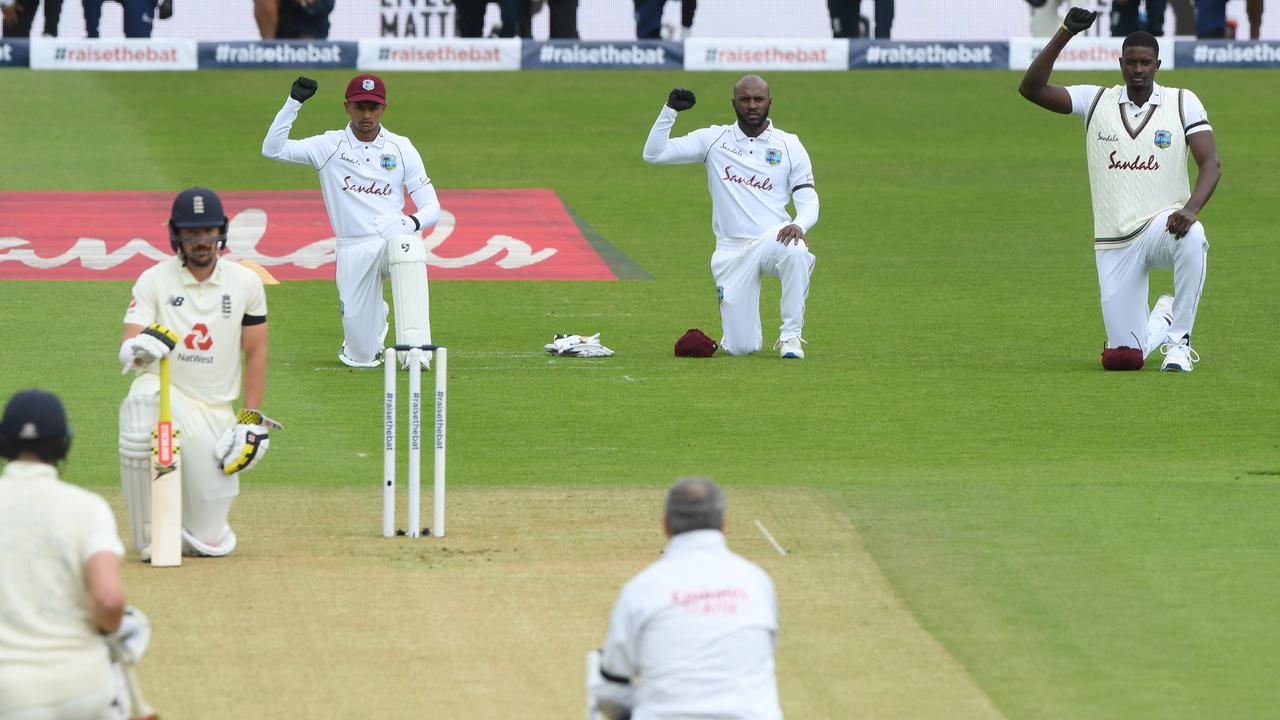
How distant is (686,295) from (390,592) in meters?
10.6

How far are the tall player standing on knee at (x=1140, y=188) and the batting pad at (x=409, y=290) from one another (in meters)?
4.39

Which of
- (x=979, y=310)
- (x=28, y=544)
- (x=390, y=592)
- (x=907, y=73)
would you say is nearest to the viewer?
(x=28, y=544)

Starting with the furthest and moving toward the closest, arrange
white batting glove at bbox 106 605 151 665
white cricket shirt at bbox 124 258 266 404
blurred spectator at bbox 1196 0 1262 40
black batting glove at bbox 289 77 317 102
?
blurred spectator at bbox 1196 0 1262 40
black batting glove at bbox 289 77 317 102
white cricket shirt at bbox 124 258 266 404
white batting glove at bbox 106 605 151 665

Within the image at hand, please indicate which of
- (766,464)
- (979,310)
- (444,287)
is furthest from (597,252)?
(766,464)

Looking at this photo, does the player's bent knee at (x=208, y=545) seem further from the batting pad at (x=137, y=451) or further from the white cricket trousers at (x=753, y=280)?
the white cricket trousers at (x=753, y=280)

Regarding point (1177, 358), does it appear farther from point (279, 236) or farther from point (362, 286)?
point (279, 236)

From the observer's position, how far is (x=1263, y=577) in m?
9.34

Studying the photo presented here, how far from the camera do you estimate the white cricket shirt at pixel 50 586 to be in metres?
5.70

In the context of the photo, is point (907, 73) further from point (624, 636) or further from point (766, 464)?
point (624, 636)

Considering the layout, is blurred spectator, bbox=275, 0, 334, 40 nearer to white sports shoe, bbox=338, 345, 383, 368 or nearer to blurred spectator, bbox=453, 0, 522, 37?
blurred spectator, bbox=453, 0, 522, 37

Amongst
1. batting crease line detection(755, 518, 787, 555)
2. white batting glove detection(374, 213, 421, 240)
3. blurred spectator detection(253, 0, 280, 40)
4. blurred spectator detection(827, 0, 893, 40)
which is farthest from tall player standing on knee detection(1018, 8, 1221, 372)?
blurred spectator detection(253, 0, 280, 40)

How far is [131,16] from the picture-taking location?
29203mm

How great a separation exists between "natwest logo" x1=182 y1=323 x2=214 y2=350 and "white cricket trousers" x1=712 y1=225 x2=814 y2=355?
268 inches

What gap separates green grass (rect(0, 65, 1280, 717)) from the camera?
9.09 metres
